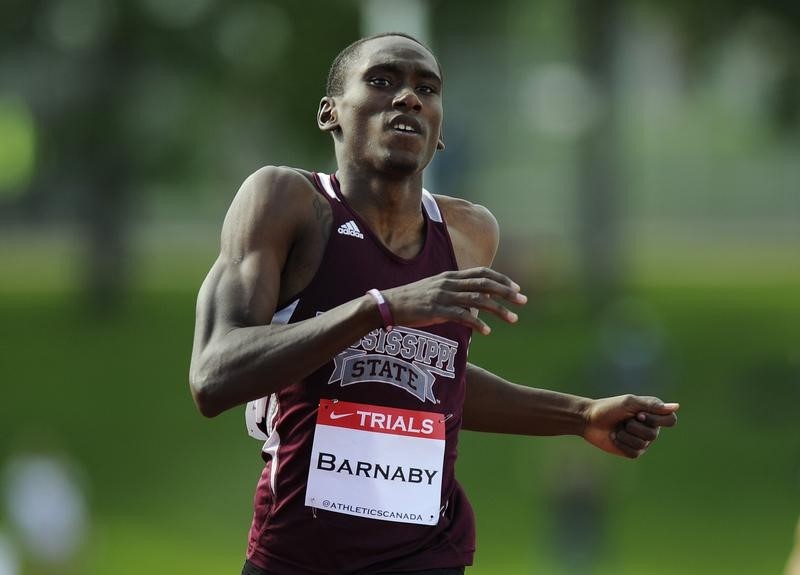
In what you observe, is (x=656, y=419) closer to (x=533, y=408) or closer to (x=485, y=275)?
(x=533, y=408)

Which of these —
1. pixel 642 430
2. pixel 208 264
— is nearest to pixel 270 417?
pixel 642 430

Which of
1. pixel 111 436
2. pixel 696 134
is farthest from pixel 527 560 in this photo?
pixel 696 134

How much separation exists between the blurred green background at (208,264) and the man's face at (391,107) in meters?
10.5

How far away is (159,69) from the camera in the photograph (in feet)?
106

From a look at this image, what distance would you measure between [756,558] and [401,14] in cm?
899

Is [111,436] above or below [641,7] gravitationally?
below

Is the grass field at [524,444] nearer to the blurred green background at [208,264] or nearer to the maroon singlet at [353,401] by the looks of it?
the blurred green background at [208,264]

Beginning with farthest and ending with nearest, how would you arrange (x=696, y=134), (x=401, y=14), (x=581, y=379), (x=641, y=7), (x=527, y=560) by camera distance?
(x=696, y=134) → (x=641, y=7) → (x=581, y=379) → (x=401, y=14) → (x=527, y=560)

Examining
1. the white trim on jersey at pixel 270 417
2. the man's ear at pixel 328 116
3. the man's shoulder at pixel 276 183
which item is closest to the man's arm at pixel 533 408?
the man's ear at pixel 328 116

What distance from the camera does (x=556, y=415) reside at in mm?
5406

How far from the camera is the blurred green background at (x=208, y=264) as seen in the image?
20938 millimetres

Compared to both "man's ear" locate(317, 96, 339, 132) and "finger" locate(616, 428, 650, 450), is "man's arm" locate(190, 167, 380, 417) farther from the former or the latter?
"finger" locate(616, 428, 650, 450)

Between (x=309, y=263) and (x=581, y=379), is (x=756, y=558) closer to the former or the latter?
(x=581, y=379)

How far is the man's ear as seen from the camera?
514cm
